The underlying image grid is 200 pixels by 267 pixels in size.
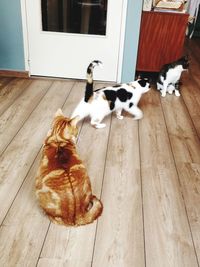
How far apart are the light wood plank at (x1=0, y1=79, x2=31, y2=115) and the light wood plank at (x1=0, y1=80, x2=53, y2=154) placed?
5 cm

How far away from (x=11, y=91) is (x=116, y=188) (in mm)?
1833

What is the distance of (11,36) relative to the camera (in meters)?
3.19

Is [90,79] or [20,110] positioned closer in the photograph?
[90,79]

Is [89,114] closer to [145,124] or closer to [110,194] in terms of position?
[145,124]

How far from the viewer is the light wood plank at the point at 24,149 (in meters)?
1.72

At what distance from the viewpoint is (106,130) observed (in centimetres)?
241

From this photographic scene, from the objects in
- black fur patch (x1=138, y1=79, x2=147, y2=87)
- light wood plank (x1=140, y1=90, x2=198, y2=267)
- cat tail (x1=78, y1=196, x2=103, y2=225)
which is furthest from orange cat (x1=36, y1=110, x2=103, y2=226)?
black fur patch (x1=138, y1=79, x2=147, y2=87)

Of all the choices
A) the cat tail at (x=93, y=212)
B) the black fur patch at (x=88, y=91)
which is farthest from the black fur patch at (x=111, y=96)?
the cat tail at (x=93, y=212)

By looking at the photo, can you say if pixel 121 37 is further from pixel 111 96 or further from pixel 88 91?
pixel 88 91

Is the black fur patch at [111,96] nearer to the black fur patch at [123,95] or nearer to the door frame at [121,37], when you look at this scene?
the black fur patch at [123,95]

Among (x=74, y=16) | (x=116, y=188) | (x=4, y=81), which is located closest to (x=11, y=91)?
(x=4, y=81)

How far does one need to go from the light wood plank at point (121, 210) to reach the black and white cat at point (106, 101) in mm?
251

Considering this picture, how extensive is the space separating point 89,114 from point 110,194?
850mm

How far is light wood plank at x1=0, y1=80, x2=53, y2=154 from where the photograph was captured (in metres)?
2.28
